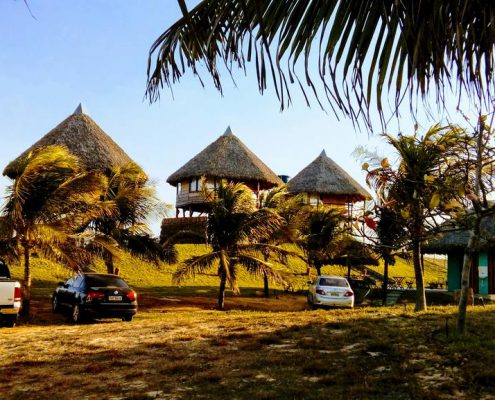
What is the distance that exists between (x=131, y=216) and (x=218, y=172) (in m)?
13.0

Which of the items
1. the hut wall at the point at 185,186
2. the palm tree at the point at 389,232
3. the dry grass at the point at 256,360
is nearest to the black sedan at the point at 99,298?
the dry grass at the point at 256,360

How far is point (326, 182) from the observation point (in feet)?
129

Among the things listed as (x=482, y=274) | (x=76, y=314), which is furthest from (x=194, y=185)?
(x=76, y=314)

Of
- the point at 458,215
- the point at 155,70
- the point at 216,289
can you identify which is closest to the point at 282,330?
the point at 458,215

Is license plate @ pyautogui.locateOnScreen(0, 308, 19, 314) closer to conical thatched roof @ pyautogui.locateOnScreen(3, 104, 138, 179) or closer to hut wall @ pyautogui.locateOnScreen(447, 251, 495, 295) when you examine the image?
conical thatched roof @ pyautogui.locateOnScreen(3, 104, 138, 179)

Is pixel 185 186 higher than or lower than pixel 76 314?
higher

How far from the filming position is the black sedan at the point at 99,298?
14.7 meters

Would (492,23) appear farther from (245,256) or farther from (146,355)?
(245,256)

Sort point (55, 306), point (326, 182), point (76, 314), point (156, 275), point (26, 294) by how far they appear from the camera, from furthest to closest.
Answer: point (326, 182) → point (156, 275) → point (55, 306) → point (26, 294) → point (76, 314)

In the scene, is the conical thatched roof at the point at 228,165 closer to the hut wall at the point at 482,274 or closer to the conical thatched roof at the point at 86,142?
the conical thatched roof at the point at 86,142

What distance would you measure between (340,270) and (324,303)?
63.9 feet

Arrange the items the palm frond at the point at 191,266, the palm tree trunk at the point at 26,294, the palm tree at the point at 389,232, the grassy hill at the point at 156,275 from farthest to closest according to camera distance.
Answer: the grassy hill at the point at 156,275
the palm frond at the point at 191,266
the palm tree trunk at the point at 26,294
the palm tree at the point at 389,232

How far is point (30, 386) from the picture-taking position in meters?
7.11

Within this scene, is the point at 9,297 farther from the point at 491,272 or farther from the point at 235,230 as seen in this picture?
the point at 491,272
